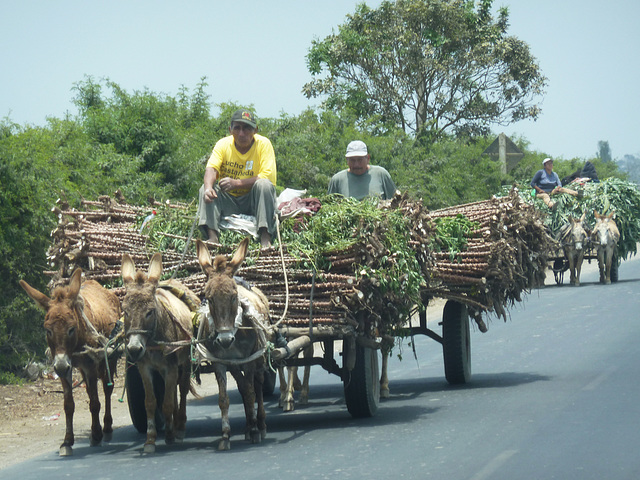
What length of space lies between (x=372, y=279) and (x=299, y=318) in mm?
792

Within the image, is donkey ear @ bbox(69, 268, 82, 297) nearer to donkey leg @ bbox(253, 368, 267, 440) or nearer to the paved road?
the paved road

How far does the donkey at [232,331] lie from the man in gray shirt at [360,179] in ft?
10.3

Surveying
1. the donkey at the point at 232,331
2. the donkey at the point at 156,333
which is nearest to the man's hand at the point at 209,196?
the donkey at the point at 156,333

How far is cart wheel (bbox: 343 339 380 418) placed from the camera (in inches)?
372

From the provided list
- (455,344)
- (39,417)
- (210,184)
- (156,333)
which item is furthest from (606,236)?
(156,333)

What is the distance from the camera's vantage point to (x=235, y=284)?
26.8ft

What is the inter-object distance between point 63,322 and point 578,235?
58.0ft

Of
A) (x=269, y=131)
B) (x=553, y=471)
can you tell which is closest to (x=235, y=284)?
(x=553, y=471)

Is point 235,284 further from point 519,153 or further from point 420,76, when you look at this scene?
point 420,76

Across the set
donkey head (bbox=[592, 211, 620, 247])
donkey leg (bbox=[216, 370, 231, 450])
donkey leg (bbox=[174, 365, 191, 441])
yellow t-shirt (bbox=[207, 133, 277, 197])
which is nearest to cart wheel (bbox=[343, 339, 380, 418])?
donkey leg (bbox=[216, 370, 231, 450])

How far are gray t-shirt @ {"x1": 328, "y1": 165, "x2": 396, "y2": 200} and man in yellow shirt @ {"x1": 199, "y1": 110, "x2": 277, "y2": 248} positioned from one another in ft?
4.80

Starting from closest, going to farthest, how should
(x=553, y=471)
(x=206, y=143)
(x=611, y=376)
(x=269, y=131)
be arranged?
(x=553, y=471) → (x=611, y=376) → (x=206, y=143) → (x=269, y=131)

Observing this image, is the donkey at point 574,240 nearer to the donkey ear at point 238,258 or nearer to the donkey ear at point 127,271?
the donkey ear at point 238,258

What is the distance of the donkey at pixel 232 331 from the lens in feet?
26.5
